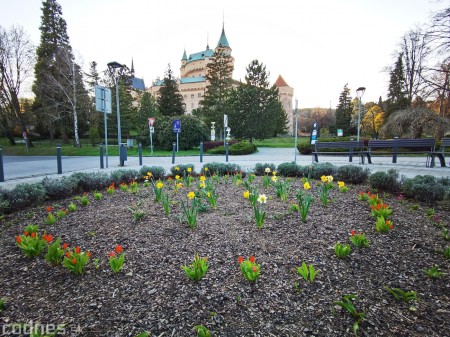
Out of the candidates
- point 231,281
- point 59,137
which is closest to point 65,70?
point 59,137

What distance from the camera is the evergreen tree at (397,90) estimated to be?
26252 mm

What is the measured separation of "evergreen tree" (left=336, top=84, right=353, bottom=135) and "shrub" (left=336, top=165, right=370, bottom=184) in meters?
46.7

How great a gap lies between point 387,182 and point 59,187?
6590 mm

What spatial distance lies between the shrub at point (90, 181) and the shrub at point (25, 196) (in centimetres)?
96

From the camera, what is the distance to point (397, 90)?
2877cm

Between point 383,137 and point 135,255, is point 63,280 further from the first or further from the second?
point 383,137

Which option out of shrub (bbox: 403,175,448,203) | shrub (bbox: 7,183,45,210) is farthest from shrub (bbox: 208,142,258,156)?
shrub (bbox: 7,183,45,210)

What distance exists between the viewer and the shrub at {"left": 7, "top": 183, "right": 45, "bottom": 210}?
166 inches

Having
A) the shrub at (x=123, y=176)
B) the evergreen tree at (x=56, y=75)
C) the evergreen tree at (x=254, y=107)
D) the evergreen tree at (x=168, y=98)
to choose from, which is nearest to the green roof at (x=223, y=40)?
the evergreen tree at (x=168, y=98)

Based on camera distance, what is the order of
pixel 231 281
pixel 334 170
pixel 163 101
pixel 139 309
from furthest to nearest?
pixel 163 101
pixel 334 170
pixel 231 281
pixel 139 309

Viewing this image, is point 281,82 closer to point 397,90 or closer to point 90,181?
point 397,90

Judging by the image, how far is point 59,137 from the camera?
4125 cm

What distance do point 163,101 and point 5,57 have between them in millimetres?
16815

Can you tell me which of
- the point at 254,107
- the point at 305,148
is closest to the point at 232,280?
the point at 305,148
